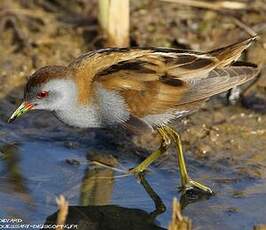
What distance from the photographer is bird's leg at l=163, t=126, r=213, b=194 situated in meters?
5.75

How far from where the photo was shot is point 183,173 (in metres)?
5.86

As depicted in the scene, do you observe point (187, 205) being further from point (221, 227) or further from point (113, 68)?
point (113, 68)

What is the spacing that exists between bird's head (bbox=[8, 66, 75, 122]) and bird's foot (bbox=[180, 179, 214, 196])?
1.04 m

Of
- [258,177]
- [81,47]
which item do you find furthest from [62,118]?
[81,47]

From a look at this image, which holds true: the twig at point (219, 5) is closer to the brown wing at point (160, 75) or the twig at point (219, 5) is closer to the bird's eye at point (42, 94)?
the brown wing at point (160, 75)

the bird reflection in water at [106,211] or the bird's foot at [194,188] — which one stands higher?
the bird's foot at [194,188]

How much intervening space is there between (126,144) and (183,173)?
0.82 m

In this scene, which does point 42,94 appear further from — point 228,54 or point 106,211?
point 228,54

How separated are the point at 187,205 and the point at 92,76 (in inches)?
44.4

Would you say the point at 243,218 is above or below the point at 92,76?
below

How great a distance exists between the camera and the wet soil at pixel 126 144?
5.45 meters

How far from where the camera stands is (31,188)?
5734 millimetres

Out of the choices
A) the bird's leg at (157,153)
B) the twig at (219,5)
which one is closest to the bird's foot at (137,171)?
the bird's leg at (157,153)

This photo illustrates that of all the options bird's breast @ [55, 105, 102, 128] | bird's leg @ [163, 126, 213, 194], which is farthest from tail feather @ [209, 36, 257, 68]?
bird's breast @ [55, 105, 102, 128]
